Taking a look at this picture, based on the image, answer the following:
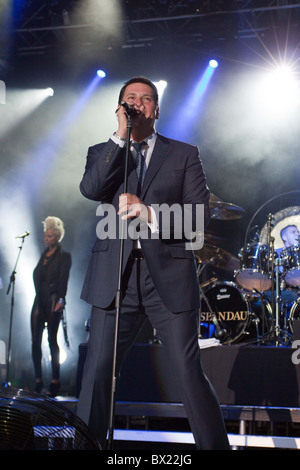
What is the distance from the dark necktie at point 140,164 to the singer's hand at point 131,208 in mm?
277

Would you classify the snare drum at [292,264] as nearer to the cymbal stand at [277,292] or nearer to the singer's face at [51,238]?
the cymbal stand at [277,292]

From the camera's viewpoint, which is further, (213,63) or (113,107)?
(113,107)

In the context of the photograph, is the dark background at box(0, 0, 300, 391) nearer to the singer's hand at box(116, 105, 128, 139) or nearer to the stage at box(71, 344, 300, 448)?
the stage at box(71, 344, 300, 448)

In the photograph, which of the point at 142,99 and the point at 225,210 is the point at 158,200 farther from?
the point at 225,210

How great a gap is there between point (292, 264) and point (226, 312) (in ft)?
3.31

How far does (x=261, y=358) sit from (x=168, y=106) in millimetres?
5249

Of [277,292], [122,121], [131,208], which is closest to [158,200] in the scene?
[131,208]

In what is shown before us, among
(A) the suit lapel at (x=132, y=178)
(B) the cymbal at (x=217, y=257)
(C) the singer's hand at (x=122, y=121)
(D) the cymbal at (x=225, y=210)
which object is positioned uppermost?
(D) the cymbal at (x=225, y=210)

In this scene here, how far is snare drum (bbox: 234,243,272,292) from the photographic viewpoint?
596 centimetres

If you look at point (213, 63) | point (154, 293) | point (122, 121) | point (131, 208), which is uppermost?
point (213, 63)

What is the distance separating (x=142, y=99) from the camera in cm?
239

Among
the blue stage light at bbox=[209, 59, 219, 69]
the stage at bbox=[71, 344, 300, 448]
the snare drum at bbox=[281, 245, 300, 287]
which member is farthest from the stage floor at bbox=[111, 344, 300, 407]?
the blue stage light at bbox=[209, 59, 219, 69]

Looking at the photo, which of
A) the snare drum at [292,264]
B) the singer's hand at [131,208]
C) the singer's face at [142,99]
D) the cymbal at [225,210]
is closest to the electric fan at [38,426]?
the singer's hand at [131,208]

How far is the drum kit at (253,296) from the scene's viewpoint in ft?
18.5
